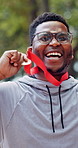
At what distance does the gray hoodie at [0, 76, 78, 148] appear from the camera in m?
2.81


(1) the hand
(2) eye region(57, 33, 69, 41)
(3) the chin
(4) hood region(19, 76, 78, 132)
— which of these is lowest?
(4) hood region(19, 76, 78, 132)

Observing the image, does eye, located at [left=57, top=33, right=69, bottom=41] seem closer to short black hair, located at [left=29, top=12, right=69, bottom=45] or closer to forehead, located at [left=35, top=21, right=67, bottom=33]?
forehead, located at [left=35, top=21, right=67, bottom=33]

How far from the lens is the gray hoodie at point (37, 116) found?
2812 millimetres

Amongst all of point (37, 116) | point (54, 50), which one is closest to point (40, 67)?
point (54, 50)

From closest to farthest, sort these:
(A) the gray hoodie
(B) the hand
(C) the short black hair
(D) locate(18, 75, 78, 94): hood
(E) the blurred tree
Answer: (A) the gray hoodie < (B) the hand < (D) locate(18, 75, 78, 94): hood < (C) the short black hair < (E) the blurred tree

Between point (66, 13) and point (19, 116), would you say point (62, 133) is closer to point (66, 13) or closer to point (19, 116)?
point (19, 116)

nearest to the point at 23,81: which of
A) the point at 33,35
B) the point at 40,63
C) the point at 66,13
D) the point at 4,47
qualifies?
the point at 40,63

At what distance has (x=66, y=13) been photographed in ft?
34.6

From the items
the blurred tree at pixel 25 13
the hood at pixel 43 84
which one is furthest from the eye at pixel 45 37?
the blurred tree at pixel 25 13

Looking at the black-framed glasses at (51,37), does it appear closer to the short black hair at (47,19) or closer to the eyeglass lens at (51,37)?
the eyeglass lens at (51,37)

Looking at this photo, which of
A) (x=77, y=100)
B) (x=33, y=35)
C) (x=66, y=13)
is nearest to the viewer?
(x=77, y=100)

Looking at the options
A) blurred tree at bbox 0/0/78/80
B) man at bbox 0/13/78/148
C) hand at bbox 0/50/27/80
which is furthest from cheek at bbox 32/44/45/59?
blurred tree at bbox 0/0/78/80

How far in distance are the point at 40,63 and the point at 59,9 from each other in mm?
7928

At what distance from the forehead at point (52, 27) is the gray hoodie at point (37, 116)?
1.54 ft
